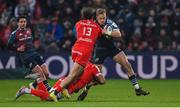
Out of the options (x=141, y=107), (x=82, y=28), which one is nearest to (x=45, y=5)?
(x=82, y=28)

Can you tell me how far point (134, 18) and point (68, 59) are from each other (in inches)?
121

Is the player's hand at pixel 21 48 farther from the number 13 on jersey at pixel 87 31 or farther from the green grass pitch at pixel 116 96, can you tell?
the number 13 on jersey at pixel 87 31

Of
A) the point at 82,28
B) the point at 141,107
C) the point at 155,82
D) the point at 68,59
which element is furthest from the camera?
the point at 68,59

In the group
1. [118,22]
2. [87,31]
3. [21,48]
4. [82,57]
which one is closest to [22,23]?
[21,48]

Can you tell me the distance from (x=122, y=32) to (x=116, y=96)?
844cm

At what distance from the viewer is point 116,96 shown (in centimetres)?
1656

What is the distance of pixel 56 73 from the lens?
78.0 feet

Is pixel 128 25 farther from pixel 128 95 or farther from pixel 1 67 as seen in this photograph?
pixel 128 95

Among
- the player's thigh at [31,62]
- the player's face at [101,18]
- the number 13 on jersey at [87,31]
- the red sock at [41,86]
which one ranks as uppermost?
the player's face at [101,18]

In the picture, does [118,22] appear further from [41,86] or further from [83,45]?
[83,45]

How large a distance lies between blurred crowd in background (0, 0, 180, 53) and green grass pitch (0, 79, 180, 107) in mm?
2065

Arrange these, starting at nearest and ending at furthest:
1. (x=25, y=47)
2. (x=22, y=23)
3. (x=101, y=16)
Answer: (x=101, y=16)
(x=22, y=23)
(x=25, y=47)

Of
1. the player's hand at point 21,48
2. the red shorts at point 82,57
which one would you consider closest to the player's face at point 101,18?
the red shorts at point 82,57

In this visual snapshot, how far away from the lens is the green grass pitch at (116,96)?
13.9 m
